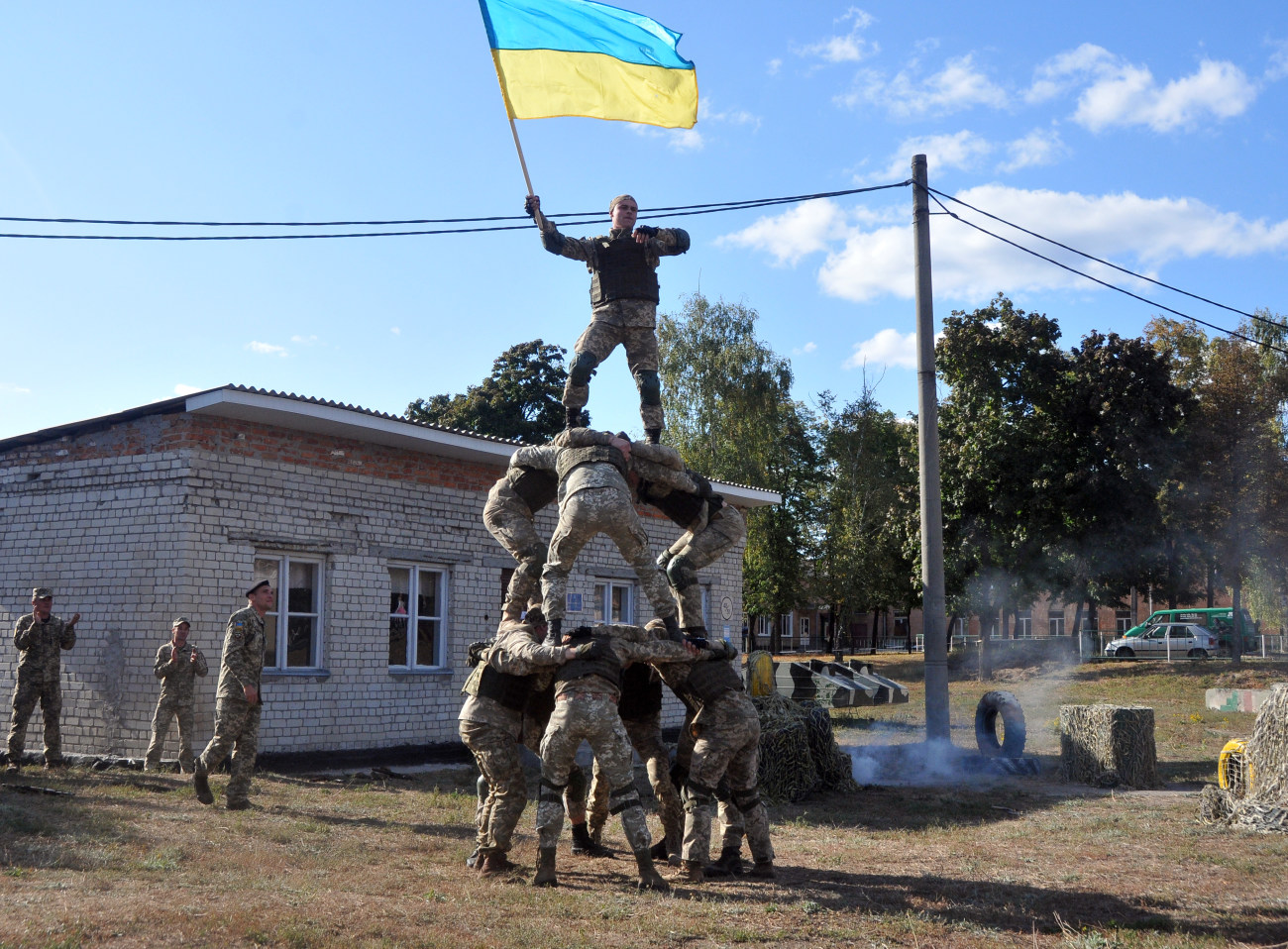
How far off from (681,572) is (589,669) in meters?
1.64

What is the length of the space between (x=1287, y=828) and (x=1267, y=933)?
3459 mm

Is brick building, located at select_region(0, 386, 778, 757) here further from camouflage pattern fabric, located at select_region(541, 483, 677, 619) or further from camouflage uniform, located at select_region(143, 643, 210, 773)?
camouflage pattern fabric, located at select_region(541, 483, 677, 619)

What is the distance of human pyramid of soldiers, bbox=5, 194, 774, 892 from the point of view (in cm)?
736

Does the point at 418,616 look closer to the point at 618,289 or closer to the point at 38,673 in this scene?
the point at 38,673

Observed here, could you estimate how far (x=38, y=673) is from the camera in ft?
39.6

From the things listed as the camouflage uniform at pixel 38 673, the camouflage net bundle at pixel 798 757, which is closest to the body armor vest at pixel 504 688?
the camouflage net bundle at pixel 798 757

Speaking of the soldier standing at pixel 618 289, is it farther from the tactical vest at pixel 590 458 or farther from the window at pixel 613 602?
the window at pixel 613 602

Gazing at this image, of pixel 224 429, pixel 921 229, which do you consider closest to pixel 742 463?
pixel 921 229

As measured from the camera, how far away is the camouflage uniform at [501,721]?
7578 millimetres

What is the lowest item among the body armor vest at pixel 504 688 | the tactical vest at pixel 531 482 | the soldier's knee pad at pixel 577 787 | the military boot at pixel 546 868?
the military boot at pixel 546 868

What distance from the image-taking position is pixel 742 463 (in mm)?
37062

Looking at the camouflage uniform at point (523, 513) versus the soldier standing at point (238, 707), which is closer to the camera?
the camouflage uniform at point (523, 513)

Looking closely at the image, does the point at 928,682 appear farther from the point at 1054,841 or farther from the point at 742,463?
the point at 742,463

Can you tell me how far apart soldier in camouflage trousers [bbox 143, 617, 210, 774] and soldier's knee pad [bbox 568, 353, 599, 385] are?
18.7 feet
